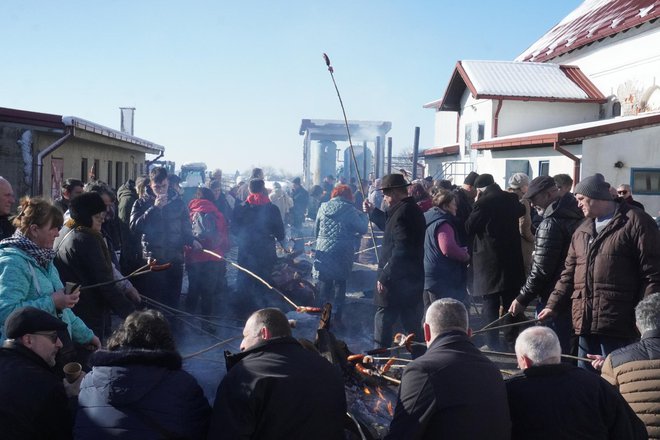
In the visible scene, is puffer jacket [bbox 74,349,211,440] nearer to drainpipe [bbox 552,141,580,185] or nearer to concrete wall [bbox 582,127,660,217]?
concrete wall [bbox 582,127,660,217]

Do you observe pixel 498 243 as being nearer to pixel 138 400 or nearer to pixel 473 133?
pixel 138 400

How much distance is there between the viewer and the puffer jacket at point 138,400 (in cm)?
277

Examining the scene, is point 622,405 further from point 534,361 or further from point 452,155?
point 452,155

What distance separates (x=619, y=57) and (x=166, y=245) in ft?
51.9

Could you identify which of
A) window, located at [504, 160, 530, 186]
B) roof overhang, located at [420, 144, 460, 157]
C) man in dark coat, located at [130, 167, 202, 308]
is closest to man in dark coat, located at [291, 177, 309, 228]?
window, located at [504, 160, 530, 186]

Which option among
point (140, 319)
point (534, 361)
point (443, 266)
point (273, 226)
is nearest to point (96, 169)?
point (273, 226)

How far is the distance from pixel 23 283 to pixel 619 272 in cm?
413

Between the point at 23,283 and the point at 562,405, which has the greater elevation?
the point at 23,283

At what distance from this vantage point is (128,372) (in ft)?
9.32

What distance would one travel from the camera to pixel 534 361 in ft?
9.80

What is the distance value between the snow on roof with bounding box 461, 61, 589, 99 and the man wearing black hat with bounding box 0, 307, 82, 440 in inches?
694

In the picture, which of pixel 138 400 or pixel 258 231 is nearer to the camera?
pixel 138 400

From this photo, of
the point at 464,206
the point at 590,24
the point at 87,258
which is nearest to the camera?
the point at 87,258

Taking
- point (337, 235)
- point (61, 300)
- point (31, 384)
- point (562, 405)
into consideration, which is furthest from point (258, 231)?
point (562, 405)
